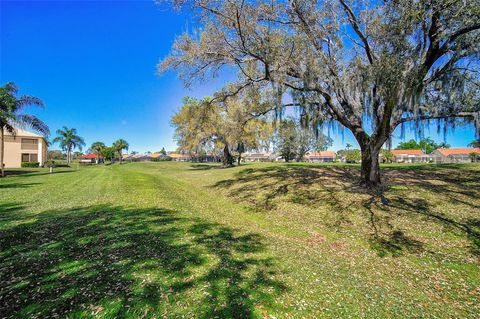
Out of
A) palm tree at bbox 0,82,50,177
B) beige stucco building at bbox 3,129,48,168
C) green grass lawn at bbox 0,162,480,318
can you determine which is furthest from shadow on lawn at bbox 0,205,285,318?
beige stucco building at bbox 3,129,48,168

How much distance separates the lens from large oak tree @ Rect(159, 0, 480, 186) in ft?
25.1

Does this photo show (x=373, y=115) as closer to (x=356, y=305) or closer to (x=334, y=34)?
(x=334, y=34)

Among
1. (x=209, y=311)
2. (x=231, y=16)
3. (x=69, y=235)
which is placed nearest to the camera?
(x=209, y=311)

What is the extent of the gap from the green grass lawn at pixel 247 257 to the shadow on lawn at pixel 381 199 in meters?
0.06

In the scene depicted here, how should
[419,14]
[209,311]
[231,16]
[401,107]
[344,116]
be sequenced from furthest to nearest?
[344,116] → [401,107] → [231,16] → [419,14] → [209,311]

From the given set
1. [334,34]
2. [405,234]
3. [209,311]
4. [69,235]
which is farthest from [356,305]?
[334,34]

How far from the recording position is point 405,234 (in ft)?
20.7

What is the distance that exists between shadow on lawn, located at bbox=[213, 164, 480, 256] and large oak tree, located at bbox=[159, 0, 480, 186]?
1618 mm

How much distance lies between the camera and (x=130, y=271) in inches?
151

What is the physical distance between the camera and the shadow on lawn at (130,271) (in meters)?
3.01

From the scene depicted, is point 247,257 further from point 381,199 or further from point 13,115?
point 13,115

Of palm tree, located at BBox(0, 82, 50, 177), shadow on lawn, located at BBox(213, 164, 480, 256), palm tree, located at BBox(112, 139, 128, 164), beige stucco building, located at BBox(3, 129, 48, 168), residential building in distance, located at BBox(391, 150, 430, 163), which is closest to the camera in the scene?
shadow on lawn, located at BBox(213, 164, 480, 256)

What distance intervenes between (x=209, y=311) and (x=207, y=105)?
10.8m

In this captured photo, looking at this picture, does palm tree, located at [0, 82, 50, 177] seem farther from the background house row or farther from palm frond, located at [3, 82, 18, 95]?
the background house row
